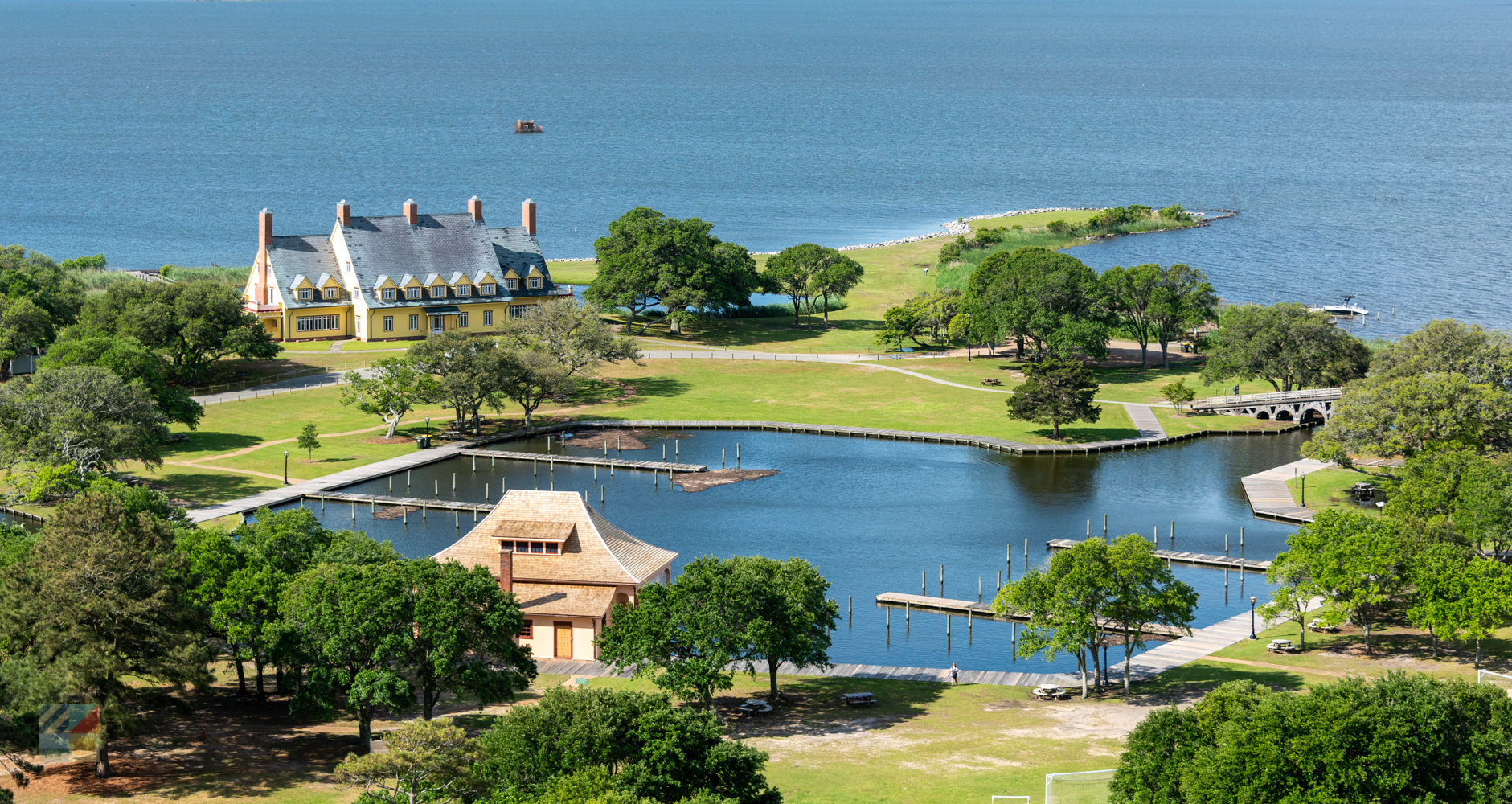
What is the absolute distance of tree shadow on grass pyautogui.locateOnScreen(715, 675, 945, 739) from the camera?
6925cm

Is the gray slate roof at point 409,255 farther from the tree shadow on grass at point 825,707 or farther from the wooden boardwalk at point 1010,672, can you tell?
the tree shadow on grass at point 825,707

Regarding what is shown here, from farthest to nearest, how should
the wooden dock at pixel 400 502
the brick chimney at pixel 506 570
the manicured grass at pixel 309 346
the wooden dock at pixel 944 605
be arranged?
the manicured grass at pixel 309 346, the wooden dock at pixel 400 502, the wooden dock at pixel 944 605, the brick chimney at pixel 506 570

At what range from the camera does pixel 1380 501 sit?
10575cm

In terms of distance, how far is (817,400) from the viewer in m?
134

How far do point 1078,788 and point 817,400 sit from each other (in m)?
76.6

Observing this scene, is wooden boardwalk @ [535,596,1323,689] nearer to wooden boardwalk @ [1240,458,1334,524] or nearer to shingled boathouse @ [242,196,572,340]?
wooden boardwalk @ [1240,458,1334,524]


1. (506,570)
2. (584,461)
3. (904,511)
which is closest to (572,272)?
(584,461)

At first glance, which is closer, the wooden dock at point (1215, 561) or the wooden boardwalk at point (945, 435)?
the wooden dock at point (1215, 561)

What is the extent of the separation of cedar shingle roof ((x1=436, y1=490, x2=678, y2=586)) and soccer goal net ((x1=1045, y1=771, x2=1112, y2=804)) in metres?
27.6

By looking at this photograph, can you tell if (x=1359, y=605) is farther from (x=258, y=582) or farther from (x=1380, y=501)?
(x=258, y=582)

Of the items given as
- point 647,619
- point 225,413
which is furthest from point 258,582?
point 225,413

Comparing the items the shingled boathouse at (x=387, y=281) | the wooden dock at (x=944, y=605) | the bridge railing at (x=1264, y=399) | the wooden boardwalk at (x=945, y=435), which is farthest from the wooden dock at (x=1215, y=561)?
the shingled boathouse at (x=387, y=281)

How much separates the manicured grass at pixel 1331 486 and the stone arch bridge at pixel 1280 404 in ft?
49.9

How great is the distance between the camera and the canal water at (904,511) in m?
88.9
